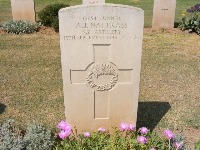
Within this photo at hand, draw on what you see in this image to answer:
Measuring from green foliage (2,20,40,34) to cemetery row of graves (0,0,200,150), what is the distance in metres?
1.47

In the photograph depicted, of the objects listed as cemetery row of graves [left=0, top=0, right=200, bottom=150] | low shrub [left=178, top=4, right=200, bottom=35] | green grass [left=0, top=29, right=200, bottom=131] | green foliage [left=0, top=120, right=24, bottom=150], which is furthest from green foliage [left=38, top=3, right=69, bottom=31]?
green foliage [left=0, top=120, right=24, bottom=150]

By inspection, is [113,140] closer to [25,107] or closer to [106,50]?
[106,50]

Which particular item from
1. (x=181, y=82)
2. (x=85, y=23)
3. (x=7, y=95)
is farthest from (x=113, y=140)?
(x=181, y=82)

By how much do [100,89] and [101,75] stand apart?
19 cm

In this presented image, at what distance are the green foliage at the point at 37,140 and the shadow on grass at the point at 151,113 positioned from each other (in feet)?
5.80

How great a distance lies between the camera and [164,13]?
36.3 ft

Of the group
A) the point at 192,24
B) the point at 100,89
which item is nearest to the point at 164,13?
the point at 192,24

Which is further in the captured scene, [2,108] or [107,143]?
[2,108]

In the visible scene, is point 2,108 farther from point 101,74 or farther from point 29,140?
point 101,74

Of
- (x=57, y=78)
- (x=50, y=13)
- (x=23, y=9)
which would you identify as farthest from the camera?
(x=23, y=9)

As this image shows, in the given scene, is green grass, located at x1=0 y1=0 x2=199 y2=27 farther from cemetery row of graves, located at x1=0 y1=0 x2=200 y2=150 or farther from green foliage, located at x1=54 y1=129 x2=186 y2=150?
green foliage, located at x1=54 y1=129 x2=186 y2=150

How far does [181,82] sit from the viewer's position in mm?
6727

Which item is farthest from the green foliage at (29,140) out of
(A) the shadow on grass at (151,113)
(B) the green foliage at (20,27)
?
(B) the green foliage at (20,27)

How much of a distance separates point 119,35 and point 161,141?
1.34 m
